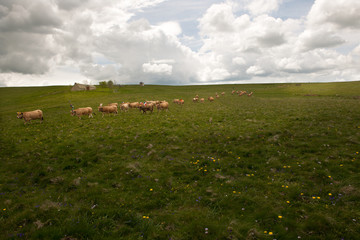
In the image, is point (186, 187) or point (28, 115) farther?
point (28, 115)

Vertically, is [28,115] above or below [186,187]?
above

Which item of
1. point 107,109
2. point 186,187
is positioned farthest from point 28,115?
point 186,187

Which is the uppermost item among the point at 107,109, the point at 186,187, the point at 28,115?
the point at 107,109

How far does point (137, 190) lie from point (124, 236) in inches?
107

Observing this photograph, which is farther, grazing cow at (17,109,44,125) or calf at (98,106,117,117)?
calf at (98,106,117,117)

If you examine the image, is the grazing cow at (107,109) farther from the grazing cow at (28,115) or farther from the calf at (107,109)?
the grazing cow at (28,115)

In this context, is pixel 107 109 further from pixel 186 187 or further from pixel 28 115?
pixel 186 187

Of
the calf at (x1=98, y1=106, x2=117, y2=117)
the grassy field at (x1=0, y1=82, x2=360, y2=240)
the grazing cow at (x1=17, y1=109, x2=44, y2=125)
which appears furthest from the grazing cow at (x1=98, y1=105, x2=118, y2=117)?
the grassy field at (x1=0, y1=82, x2=360, y2=240)

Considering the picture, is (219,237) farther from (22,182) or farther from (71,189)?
(22,182)

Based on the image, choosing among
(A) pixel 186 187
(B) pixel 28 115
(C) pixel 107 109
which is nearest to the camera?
(A) pixel 186 187

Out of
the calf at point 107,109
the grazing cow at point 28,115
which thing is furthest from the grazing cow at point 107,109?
the grazing cow at point 28,115

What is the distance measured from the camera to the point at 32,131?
60.3 ft

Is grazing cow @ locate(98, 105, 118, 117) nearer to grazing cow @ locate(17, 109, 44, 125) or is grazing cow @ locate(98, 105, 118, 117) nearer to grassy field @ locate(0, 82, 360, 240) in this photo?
grazing cow @ locate(17, 109, 44, 125)

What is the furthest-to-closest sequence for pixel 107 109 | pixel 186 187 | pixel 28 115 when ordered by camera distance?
1. pixel 107 109
2. pixel 28 115
3. pixel 186 187
